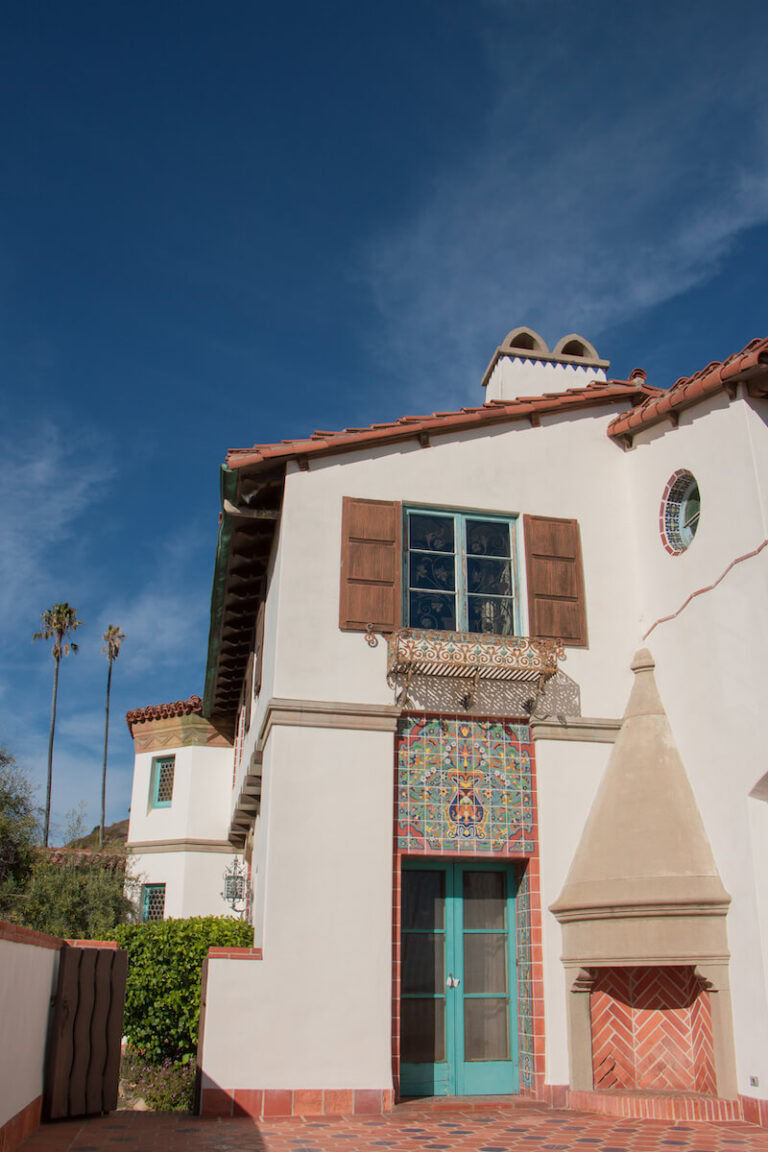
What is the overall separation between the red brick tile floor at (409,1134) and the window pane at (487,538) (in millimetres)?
6233

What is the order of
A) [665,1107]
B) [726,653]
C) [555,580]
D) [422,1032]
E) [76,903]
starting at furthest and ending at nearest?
[76,903] → [555,580] → [422,1032] → [726,653] → [665,1107]

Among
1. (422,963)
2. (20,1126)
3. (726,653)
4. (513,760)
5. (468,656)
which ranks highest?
(468,656)

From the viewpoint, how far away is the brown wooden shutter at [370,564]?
37.0 feet

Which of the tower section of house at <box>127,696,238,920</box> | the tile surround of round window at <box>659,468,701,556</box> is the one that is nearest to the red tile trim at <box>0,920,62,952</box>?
the tile surround of round window at <box>659,468,701,556</box>

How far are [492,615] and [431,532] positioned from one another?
1286 mm

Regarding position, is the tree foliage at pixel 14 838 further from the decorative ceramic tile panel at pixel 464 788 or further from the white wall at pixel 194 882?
the decorative ceramic tile panel at pixel 464 788

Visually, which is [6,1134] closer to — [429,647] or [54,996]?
[54,996]

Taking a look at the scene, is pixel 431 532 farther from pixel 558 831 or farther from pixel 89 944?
pixel 89 944

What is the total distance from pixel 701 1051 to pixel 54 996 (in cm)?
655

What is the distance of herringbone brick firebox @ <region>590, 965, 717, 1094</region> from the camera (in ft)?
33.0

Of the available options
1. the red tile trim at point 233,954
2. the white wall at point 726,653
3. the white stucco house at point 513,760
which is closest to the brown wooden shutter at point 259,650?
the white stucco house at point 513,760

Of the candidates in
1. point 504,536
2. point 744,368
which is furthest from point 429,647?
point 744,368

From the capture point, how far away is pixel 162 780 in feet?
75.0

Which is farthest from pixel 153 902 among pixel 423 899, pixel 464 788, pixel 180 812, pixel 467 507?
pixel 467 507
